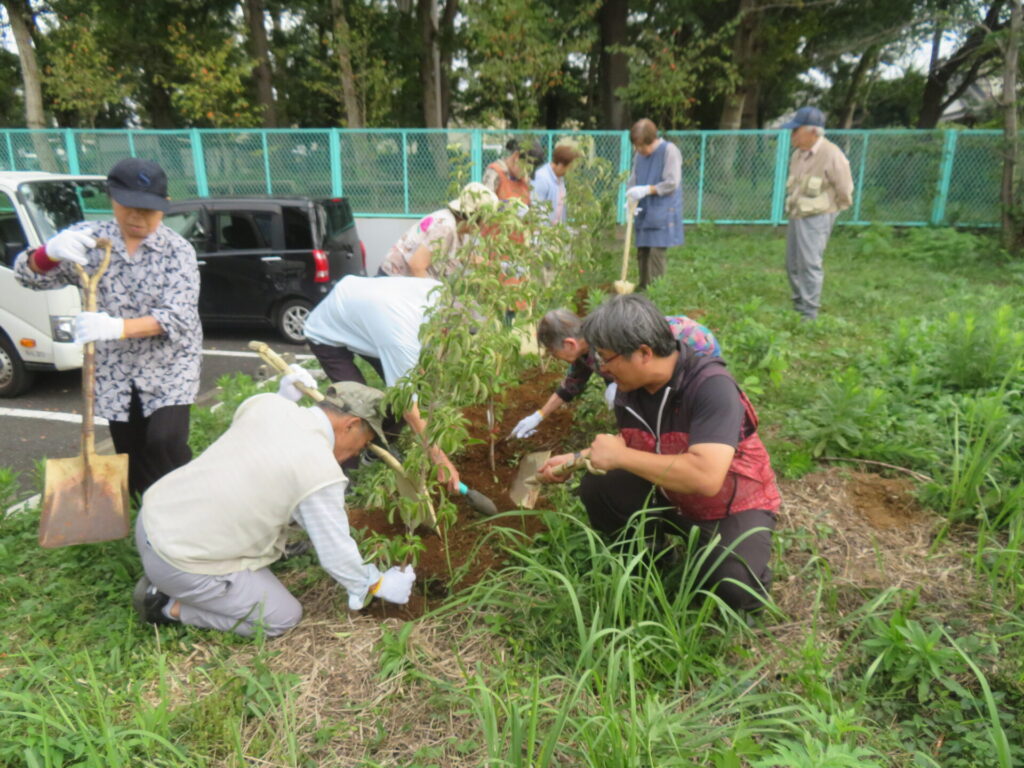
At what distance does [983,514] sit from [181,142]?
12282 millimetres

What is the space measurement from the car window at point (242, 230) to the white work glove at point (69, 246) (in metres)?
4.61

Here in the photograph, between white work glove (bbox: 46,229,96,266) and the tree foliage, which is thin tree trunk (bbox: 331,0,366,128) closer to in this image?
the tree foliage

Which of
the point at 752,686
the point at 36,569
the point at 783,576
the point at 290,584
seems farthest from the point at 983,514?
the point at 36,569

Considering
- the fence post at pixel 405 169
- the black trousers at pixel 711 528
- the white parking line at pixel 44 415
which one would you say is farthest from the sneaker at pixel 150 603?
the fence post at pixel 405 169

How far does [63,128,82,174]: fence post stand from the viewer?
38.9 feet

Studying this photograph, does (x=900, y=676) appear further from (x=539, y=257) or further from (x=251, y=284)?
(x=251, y=284)

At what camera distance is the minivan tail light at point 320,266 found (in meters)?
7.40

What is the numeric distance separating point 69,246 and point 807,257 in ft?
17.9

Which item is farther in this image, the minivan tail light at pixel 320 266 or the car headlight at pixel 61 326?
the minivan tail light at pixel 320 266

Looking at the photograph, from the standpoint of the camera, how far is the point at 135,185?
295 cm

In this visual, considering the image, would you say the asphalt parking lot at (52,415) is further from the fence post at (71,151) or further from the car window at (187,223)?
the fence post at (71,151)

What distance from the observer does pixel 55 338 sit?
550 cm

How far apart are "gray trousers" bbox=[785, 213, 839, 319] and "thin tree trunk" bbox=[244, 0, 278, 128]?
12.1 m

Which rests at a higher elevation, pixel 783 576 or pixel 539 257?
pixel 539 257
